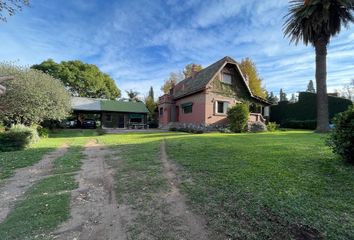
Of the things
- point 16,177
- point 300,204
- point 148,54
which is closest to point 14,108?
point 16,177

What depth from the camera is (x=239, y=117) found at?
19016mm

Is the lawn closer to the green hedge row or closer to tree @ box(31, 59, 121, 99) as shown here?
the green hedge row

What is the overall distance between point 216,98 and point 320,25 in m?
9.58

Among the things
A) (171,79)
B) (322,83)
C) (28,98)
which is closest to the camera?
(28,98)

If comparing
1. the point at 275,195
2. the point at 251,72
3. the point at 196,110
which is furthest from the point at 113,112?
the point at 275,195

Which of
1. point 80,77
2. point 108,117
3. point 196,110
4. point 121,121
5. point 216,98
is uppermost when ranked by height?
point 80,77

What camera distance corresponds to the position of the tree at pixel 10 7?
5.02 metres

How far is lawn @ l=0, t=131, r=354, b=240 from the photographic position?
10.4 feet

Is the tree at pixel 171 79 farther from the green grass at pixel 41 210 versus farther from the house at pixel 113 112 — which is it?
the green grass at pixel 41 210

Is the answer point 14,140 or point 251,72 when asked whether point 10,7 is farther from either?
point 251,72

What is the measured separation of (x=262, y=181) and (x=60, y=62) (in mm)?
41119

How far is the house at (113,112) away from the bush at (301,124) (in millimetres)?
18569

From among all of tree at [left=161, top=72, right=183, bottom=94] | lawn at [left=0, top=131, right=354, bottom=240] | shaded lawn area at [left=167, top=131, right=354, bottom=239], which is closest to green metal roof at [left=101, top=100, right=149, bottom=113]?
tree at [left=161, top=72, right=183, bottom=94]

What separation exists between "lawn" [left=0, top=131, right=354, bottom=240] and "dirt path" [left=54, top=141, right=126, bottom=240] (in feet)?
0.56
